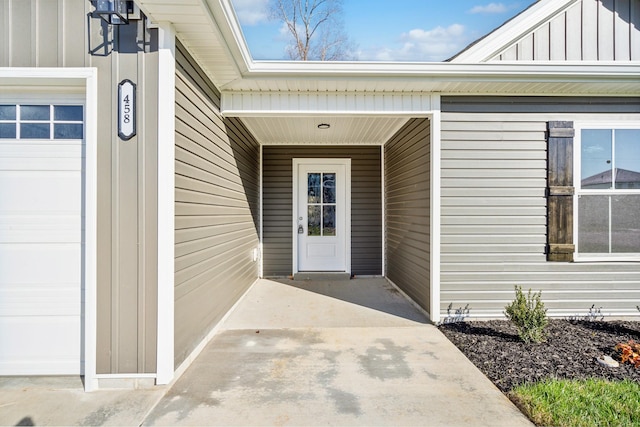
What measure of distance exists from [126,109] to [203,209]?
95 centimetres

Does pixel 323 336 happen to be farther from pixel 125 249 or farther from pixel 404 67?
pixel 404 67

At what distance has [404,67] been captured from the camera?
2924 mm

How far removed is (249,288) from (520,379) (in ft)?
11.1

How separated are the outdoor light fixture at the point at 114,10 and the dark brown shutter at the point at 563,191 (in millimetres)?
3817

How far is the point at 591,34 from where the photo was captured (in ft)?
10.5

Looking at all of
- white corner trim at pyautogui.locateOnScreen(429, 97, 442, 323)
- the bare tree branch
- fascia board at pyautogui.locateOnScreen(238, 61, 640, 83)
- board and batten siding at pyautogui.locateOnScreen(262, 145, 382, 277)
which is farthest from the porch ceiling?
the bare tree branch

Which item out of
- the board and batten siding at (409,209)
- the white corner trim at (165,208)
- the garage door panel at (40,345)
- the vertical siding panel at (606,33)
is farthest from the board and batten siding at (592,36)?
the garage door panel at (40,345)

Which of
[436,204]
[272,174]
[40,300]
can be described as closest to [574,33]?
[436,204]

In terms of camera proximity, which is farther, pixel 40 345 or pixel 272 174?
pixel 272 174

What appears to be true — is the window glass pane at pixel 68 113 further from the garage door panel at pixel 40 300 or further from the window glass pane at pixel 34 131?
the garage door panel at pixel 40 300

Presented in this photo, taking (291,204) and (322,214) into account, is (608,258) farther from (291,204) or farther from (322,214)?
(291,204)

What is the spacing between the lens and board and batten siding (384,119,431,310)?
3.50 meters

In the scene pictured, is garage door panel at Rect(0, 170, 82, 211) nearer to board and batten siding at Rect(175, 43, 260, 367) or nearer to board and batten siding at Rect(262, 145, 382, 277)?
board and batten siding at Rect(175, 43, 260, 367)

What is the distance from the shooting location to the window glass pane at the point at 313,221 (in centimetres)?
558
